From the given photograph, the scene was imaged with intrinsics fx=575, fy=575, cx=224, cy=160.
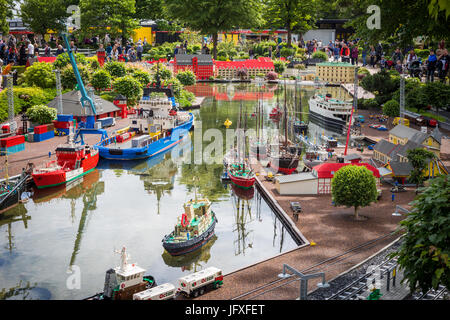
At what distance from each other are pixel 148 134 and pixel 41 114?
27.5 ft

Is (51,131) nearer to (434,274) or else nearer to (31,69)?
(31,69)

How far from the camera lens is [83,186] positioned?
35344 mm

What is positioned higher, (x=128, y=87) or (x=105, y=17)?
(x=105, y=17)

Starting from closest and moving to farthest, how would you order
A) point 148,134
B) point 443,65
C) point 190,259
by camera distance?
point 190,259 < point 148,134 < point 443,65

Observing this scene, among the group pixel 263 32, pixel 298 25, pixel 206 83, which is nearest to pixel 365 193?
pixel 206 83

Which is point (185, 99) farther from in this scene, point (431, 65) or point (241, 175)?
point (241, 175)

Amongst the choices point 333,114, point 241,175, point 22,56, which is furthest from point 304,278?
point 22,56

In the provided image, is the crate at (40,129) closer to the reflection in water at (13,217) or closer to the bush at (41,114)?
the bush at (41,114)

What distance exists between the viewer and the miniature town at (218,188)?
20.2 m

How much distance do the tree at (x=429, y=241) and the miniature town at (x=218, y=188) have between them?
0.05 m

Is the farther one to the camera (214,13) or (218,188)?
(214,13)

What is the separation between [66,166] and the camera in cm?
3600

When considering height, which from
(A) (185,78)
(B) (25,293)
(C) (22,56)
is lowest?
(B) (25,293)

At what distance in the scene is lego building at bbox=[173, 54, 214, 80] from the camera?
7819cm
